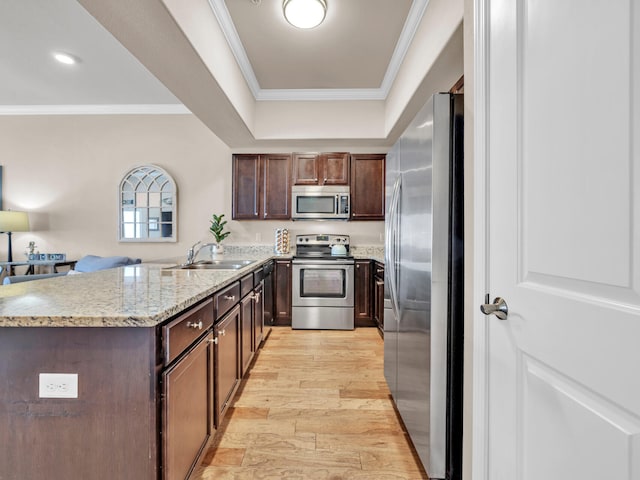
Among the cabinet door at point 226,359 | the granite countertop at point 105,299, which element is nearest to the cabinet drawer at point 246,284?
the cabinet door at point 226,359

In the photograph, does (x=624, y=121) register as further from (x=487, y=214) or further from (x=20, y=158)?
(x=20, y=158)

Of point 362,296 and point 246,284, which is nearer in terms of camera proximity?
point 246,284

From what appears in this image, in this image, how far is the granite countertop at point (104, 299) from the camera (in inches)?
39.7

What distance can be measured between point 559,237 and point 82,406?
4.92 ft

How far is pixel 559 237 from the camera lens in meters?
0.78

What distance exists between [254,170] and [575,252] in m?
3.78

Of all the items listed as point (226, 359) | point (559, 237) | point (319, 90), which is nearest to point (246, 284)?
point (226, 359)

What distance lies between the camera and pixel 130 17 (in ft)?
5.55

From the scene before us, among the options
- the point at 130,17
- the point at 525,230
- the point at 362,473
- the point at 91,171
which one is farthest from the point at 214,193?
the point at 525,230

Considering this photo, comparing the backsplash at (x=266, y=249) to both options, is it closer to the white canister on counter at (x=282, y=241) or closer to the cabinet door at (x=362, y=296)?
the white canister on counter at (x=282, y=241)

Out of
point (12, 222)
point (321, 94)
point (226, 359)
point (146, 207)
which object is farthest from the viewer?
point (146, 207)

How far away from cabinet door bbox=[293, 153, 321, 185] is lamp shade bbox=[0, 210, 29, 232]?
353cm

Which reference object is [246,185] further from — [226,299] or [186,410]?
[186,410]

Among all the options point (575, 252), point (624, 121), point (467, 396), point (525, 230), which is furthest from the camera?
point (467, 396)
